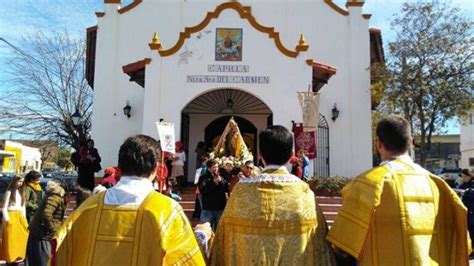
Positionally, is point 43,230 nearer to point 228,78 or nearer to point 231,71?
point 228,78

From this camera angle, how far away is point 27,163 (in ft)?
178

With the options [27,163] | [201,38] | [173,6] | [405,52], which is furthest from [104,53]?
[27,163]

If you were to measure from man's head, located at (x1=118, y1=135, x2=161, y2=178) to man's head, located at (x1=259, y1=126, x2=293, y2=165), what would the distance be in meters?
0.82

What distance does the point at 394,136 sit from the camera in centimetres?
332

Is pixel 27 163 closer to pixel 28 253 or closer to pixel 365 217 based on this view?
pixel 28 253

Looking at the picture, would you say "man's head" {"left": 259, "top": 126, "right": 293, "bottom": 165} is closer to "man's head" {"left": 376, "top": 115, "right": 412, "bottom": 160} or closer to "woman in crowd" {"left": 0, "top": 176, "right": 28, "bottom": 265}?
"man's head" {"left": 376, "top": 115, "right": 412, "bottom": 160}

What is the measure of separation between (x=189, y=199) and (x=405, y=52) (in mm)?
9424

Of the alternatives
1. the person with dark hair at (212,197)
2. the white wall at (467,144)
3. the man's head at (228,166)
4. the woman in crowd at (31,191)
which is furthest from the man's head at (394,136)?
the white wall at (467,144)

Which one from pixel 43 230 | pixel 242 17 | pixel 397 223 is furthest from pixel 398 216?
pixel 242 17

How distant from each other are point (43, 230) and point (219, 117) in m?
11.2

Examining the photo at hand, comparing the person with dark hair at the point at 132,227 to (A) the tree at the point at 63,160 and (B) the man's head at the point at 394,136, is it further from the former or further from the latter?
(A) the tree at the point at 63,160

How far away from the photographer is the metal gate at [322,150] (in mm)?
15766

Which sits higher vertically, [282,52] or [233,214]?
[282,52]

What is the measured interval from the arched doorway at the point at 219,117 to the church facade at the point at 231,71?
0.04 metres
